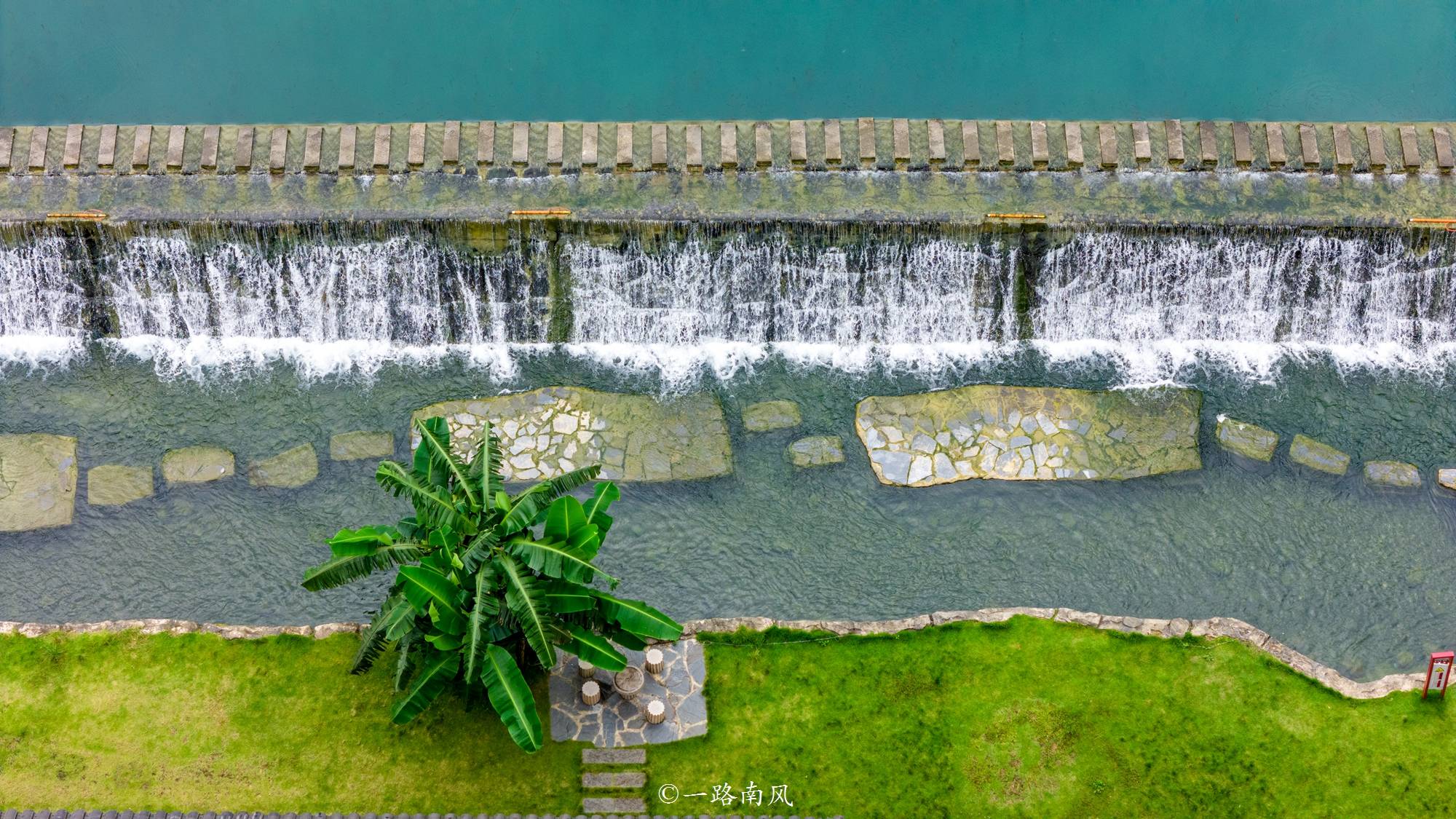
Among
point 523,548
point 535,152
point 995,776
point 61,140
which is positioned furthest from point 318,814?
point 61,140

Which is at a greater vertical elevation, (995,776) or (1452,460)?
(1452,460)

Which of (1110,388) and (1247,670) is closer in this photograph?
(1247,670)

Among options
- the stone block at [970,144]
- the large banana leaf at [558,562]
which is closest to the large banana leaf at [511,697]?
the large banana leaf at [558,562]

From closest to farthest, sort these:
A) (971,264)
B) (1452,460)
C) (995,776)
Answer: (995,776)
(1452,460)
(971,264)

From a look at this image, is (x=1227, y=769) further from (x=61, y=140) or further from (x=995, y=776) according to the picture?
(x=61, y=140)

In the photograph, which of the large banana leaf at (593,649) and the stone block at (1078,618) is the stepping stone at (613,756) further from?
the stone block at (1078,618)

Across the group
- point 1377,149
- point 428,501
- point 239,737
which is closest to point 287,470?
point 239,737
